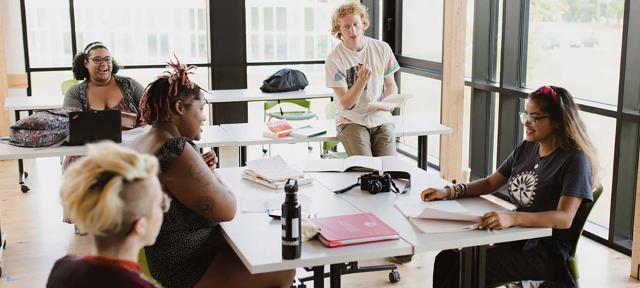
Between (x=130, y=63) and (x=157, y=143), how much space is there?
488 cm

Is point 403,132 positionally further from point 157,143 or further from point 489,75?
point 157,143

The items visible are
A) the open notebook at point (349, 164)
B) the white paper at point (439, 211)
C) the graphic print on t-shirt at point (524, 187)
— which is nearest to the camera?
the white paper at point (439, 211)

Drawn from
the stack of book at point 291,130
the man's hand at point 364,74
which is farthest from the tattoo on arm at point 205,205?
the stack of book at point 291,130

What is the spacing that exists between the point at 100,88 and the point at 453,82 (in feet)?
8.94

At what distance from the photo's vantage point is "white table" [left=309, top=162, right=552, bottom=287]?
2629 millimetres

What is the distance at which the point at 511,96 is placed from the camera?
218 inches

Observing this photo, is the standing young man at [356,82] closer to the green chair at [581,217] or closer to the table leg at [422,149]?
the table leg at [422,149]

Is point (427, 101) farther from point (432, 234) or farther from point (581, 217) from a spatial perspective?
point (432, 234)

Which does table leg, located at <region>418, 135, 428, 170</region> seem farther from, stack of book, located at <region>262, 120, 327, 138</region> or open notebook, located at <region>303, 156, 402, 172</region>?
open notebook, located at <region>303, 156, 402, 172</region>

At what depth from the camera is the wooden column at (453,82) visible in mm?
5793

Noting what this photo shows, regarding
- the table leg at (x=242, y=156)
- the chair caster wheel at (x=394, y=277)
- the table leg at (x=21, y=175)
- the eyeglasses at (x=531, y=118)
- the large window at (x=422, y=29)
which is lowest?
the chair caster wheel at (x=394, y=277)

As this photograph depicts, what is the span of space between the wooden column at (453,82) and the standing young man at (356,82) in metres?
1.32

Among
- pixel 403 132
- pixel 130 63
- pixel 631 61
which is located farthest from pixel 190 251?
pixel 130 63

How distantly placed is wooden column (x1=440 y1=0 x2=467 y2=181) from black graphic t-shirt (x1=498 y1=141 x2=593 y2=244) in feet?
9.11
